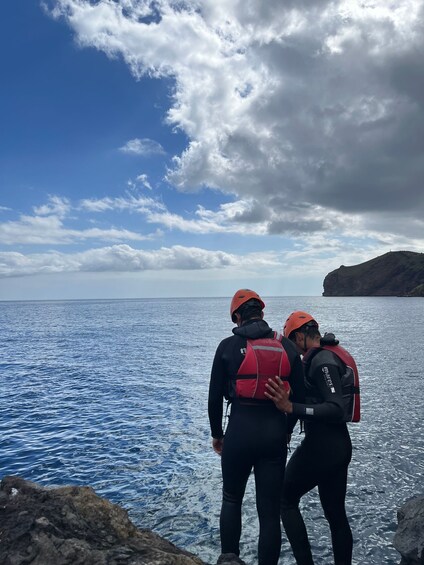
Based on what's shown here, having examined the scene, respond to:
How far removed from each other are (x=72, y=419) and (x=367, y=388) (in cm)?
1591

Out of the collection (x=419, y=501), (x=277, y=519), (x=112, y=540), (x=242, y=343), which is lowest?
(x=419, y=501)

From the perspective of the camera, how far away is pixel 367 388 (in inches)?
904

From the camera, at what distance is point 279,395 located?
529cm

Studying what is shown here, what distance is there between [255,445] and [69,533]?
8.07 ft

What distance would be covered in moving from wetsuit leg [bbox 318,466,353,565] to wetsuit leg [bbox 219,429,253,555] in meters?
1.26

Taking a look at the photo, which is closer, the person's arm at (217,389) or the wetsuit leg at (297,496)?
the person's arm at (217,389)

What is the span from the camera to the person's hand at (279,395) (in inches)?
208

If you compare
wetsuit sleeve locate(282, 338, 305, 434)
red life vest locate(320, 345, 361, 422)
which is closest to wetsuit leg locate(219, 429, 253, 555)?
wetsuit sleeve locate(282, 338, 305, 434)

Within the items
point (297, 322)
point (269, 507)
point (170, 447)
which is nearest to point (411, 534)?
point (269, 507)

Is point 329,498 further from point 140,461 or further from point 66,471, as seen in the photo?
point 66,471

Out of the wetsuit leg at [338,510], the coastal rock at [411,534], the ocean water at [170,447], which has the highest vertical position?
the wetsuit leg at [338,510]

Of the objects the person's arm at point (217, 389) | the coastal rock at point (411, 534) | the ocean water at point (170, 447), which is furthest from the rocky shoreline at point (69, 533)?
the ocean water at point (170, 447)

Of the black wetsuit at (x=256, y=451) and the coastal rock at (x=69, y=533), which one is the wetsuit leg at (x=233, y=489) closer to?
the black wetsuit at (x=256, y=451)

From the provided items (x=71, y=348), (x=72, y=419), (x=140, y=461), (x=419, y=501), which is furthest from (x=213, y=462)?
(x=71, y=348)
